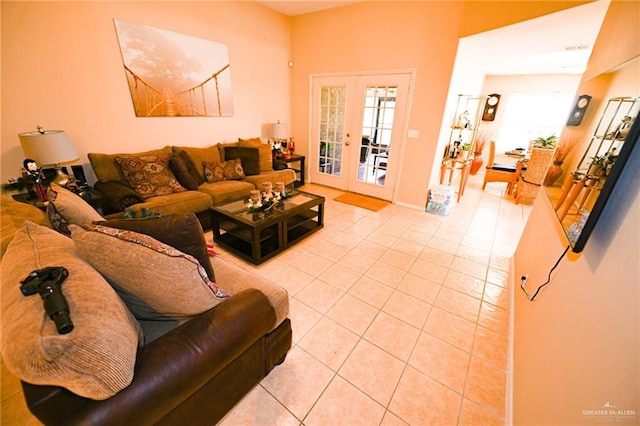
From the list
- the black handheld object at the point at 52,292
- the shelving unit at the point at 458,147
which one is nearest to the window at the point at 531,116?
the shelving unit at the point at 458,147

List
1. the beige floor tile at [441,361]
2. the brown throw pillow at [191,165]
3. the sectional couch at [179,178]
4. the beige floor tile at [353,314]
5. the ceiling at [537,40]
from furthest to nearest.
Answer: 1. the brown throw pillow at [191,165]
2. the sectional couch at [179,178]
3. the ceiling at [537,40]
4. the beige floor tile at [353,314]
5. the beige floor tile at [441,361]

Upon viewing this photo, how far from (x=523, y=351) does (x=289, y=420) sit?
1.33 meters

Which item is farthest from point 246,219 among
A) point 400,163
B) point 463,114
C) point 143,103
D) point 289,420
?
point 463,114

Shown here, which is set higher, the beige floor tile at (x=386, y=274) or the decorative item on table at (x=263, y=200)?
the decorative item on table at (x=263, y=200)

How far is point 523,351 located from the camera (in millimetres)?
1353

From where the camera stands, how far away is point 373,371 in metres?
1.48

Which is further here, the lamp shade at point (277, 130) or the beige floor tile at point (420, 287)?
the lamp shade at point (277, 130)

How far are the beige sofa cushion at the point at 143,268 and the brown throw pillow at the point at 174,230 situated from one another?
0.35 ft

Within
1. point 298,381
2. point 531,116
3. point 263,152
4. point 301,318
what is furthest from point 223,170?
point 531,116

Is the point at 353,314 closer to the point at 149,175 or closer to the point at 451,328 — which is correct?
the point at 451,328

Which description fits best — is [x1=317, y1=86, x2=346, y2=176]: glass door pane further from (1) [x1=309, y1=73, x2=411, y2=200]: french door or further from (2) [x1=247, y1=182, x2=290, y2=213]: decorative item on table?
(2) [x1=247, y1=182, x2=290, y2=213]: decorative item on table

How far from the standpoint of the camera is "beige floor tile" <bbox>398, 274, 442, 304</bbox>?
82.5 inches

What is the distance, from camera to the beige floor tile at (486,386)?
1.33 meters

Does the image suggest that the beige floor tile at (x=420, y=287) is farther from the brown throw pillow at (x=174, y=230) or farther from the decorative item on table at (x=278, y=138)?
the decorative item on table at (x=278, y=138)
